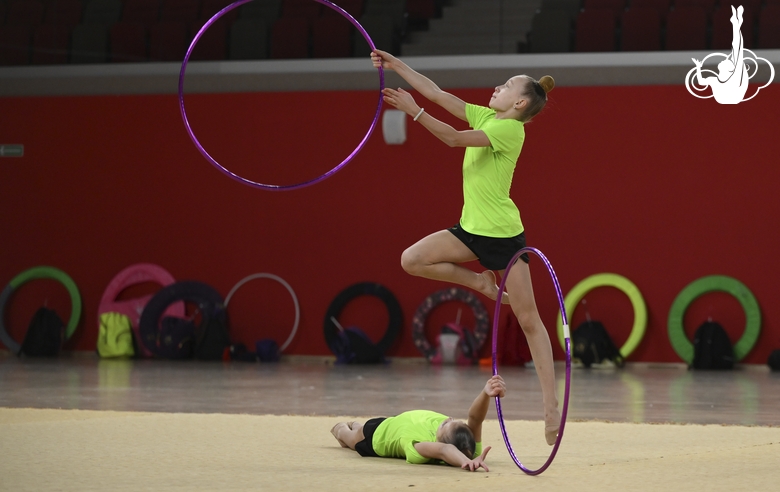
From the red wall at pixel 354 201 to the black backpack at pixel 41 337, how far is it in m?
0.36

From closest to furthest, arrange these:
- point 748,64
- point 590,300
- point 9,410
A: point 9,410, point 748,64, point 590,300

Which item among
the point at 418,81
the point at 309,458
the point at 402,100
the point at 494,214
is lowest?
the point at 309,458

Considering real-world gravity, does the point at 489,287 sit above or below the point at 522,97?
below

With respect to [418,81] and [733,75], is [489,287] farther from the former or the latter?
[733,75]

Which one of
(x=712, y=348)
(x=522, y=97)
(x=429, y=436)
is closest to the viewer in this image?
(x=429, y=436)

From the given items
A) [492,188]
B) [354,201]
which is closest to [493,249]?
[492,188]

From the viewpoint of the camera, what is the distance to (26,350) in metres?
10.6

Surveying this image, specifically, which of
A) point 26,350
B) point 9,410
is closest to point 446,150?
point 26,350

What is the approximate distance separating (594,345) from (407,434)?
5.64m

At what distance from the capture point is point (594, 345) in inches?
383

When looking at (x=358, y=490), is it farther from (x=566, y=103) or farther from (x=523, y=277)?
(x=566, y=103)

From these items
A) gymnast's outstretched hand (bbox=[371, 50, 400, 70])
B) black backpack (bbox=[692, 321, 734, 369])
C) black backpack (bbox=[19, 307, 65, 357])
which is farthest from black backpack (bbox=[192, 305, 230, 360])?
gymnast's outstretched hand (bbox=[371, 50, 400, 70])

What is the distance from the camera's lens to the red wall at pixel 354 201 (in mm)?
9828

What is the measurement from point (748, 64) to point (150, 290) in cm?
643
